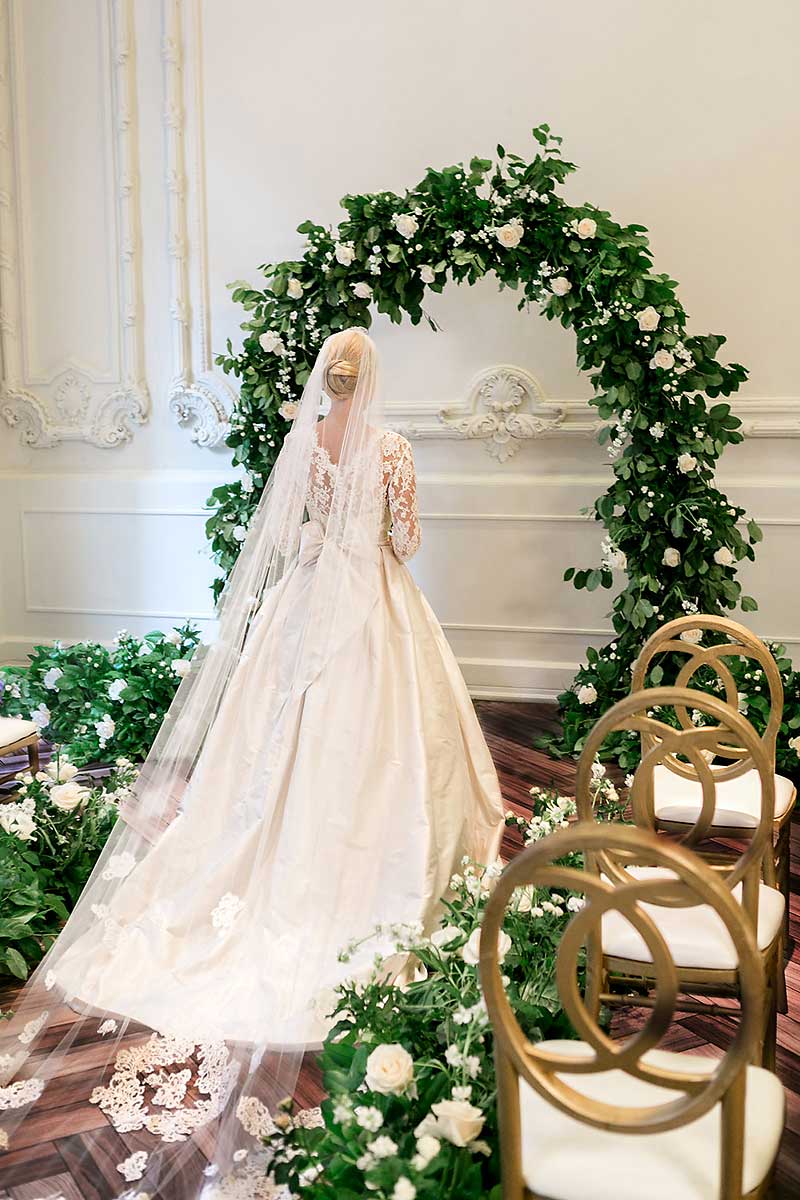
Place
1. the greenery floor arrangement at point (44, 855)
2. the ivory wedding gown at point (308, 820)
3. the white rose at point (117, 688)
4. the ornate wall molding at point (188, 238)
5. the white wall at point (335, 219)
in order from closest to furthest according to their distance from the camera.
A: the ivory wedding gown at point (308, 820) < the greenery floor arrangement at point (44, 855) < the white rose at point (117, 688) < the white wall at point (335, 219) < the ornate wall molding at point (188, 238)

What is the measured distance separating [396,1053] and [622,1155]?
0.43 m

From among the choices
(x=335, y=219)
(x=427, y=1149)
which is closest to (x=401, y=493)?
(x=427, y=1149)

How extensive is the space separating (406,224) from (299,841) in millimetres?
2759

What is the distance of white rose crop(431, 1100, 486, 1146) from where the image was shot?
163cm

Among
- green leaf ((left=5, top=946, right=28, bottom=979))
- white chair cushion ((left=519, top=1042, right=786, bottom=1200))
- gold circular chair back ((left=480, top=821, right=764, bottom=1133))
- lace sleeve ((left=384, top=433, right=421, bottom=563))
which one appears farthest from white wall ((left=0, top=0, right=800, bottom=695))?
gold circular chair back ((left=480, top=821, right=764, bottom=1133))

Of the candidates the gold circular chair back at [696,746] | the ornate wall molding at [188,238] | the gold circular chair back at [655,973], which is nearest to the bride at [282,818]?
the gold circular chair back at [696,746]

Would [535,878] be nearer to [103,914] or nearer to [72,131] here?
[103,914]

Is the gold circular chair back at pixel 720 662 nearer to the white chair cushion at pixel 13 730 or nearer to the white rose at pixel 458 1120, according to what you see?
the white rose at pixel 458 1120

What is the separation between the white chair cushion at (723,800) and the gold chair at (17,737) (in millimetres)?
2249

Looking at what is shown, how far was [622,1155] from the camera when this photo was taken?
4.59 feet

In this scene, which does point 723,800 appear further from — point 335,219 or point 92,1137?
point 335,219

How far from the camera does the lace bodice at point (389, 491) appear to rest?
3.20m

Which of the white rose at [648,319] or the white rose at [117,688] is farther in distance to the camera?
the white rose at [117,688]

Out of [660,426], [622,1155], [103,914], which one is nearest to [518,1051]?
[622,1155]
